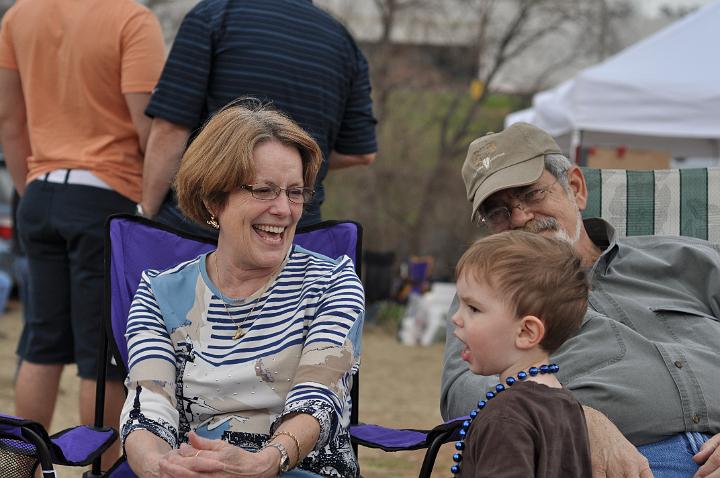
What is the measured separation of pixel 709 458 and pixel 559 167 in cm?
91

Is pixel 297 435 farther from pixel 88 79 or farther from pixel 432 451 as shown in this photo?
pixel 88 79

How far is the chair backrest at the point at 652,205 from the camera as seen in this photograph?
134 inches

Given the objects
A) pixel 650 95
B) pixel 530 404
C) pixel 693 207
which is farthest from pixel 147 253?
pixel 650 95

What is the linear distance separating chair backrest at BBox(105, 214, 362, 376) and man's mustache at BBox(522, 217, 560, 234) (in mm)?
484

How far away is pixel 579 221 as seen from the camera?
2848 millimetres

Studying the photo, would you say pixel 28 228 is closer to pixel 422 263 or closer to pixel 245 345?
pixel 245 345

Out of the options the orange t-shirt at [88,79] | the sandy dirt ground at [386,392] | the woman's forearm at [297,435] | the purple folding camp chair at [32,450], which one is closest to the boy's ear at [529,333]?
the woman's forearm at [297,435]

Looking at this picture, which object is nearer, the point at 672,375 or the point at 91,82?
the point at 672,375

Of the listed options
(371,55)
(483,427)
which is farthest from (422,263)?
(483,427)

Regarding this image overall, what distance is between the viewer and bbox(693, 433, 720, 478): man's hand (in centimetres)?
231

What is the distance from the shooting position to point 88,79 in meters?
3.57

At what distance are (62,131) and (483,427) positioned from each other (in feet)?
7.55

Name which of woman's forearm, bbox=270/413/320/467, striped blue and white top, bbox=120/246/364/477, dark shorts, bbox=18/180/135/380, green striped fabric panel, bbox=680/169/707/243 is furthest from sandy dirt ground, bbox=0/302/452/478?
woman's forearm, bbox=270/413/320/467

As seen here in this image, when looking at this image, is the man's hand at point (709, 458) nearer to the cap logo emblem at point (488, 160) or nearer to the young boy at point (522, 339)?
the young boy at point (522, 339)
